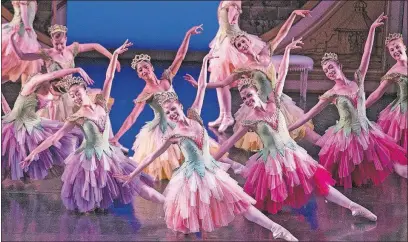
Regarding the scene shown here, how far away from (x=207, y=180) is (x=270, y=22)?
5112 mm

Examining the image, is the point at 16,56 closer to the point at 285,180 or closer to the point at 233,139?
the point at 233,139

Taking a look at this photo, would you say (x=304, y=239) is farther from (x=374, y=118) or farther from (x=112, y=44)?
(x=112, y=44)

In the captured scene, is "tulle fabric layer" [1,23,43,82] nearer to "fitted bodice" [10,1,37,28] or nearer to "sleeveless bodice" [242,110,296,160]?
"fitted bodice" [10,1,37,28]

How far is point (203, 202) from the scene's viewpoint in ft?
16.1

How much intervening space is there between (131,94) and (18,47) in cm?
158

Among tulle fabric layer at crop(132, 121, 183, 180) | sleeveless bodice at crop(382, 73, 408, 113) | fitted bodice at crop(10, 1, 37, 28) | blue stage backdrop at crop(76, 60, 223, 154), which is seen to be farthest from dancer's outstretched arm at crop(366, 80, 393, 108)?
fitted bodice at crop(10, 1, 37, 28)

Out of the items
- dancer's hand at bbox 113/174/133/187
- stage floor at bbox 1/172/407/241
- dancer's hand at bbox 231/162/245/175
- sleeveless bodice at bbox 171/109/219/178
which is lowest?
stage floor at bbox 1/172/407/241

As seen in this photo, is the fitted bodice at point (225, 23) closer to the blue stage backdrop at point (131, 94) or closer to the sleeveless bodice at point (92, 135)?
the blue stage backdrop at point (131, 94)

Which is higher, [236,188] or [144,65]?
[144,65]

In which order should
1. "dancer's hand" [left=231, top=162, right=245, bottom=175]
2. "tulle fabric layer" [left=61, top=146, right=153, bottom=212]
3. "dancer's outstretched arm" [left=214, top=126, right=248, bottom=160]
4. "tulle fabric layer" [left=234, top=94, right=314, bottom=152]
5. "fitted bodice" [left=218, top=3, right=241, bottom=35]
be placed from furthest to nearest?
"fitted bodice" [left=218, top=3, right=241, bottom=35]
"tulle fabric layer" [left=234, top=94, right=314, bottom=152]
"dancer's hand" [left=231, top=162, right=245, bottom=175]
"tulle fabric layer" [left=61, top=146, right=153, bottom=212]
"dancer's outstretched arm" [left=214, top=126, right=248, bottom=160]

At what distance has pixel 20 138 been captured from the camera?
5.89 metres

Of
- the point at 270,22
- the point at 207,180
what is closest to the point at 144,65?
the point at 207,180

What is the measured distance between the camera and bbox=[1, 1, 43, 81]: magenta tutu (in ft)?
24.3

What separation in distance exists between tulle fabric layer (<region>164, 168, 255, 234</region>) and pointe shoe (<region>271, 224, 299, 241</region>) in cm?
19
